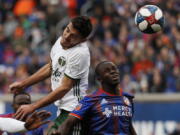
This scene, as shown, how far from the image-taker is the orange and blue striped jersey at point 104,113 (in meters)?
8.20

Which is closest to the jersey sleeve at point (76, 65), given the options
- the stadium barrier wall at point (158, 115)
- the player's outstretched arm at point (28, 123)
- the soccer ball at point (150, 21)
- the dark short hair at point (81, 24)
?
the dark short hair at point (81, 24)

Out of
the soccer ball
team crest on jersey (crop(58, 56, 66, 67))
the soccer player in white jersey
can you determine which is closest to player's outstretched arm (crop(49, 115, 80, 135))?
the soccer player in white jersey

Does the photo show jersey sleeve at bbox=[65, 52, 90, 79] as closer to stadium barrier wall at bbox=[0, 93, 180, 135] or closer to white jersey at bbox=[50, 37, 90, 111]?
white jersey at bbox=[50, 37, 90, 111]

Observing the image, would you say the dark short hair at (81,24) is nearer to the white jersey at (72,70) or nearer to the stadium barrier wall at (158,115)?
the white jersey at (72,70)

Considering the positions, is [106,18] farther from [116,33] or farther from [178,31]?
[178,31]

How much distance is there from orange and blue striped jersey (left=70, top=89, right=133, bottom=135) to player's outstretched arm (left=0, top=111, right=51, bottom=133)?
1.51ft

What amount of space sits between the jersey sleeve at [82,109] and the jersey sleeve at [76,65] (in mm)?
549

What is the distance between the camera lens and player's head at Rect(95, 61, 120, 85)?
8219 millimetres

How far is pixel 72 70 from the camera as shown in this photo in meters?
8.70

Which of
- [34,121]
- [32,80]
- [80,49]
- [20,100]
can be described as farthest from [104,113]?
[20,100]

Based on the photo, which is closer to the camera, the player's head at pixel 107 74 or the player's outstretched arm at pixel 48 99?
the player's head at pixel 107 74

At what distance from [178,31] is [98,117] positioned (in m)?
9.10

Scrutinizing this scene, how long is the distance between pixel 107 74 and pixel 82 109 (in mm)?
504

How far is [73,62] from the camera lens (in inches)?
344
